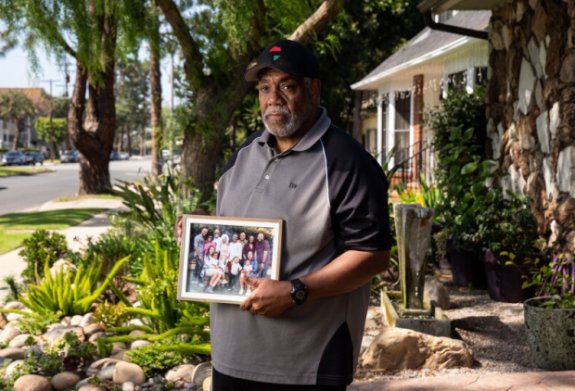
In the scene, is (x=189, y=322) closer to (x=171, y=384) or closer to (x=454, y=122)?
(x=171, y=384)

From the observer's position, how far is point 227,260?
2.35 metres

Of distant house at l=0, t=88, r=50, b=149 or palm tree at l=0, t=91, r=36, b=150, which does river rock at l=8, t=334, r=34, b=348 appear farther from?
distant house at l=0, t=88, r=50, b=149

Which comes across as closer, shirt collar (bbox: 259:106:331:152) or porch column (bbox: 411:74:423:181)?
shirt collar (bbox: 259:106:331:152)

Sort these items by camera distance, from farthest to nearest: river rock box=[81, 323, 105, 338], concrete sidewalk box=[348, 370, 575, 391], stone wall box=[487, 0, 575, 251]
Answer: stone wall box=[487, 0, 575, 251] → river rock box=[81, 323, 105, 338] → concrete sidewalk box=[348, 370, 575, 391]

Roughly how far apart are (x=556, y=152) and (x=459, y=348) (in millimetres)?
2632

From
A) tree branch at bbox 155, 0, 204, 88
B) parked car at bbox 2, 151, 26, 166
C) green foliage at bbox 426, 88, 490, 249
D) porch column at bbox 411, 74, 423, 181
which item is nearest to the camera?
green foliage at bbox 426, 88, 490, 249

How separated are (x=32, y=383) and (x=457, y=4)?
233 inches

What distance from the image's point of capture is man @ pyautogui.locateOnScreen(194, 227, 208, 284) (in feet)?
7.85

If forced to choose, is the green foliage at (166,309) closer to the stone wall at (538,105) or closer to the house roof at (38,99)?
the stone wall at (538,105)

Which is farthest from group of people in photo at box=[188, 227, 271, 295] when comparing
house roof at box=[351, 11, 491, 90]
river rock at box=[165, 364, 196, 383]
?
house roof at box=[351, 11, 491, 90]

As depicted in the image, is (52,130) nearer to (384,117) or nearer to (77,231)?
Answer: (384,117)

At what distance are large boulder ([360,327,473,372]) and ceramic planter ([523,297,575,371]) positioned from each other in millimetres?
476

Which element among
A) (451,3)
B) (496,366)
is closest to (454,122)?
(451,3)

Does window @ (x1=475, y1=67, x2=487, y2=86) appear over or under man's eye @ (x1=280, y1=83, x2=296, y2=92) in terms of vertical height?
over
